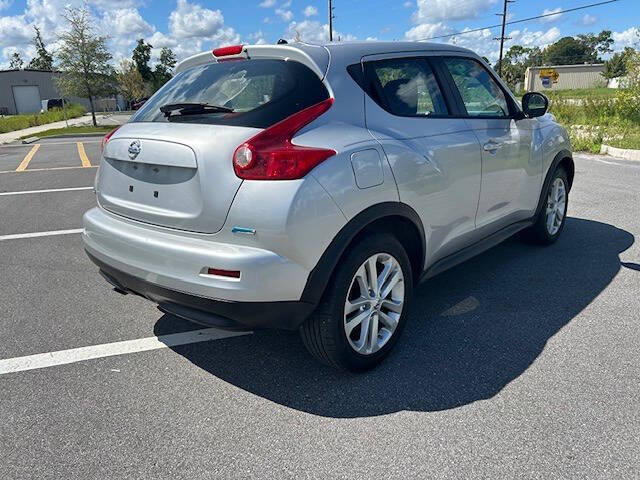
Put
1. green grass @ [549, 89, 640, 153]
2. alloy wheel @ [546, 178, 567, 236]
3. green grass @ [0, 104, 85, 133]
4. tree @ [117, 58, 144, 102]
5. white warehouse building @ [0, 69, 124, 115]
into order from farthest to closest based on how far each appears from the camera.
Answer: white warehouse building @ [0, 69, 124, 115] < tree @ [117, 58, 144, 102] < green grass @ [0, 104, 85, 133] < green grass @ [549, 89, 640, 153] < alloy wheel @ [546, 178, 567, 236]

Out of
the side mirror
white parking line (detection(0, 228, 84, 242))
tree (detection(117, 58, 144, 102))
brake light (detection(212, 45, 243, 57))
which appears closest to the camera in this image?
brake light (detection(212, 45, 243, 57))

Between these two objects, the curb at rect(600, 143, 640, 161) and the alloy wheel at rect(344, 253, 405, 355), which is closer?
the alloy wheel at rect(344, 253, 405, 355)

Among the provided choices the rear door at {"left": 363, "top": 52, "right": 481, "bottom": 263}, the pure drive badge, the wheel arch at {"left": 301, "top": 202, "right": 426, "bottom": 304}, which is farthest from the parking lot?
the pure drive badge

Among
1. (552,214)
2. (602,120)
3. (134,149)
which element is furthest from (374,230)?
(602,120)

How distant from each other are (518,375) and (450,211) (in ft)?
3.48

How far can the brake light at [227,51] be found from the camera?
294cm

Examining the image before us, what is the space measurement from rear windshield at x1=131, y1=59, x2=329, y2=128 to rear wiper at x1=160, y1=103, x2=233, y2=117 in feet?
0.07

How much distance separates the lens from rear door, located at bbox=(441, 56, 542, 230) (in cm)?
352

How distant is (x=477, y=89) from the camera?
3.74m

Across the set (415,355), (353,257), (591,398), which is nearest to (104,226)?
(353,257)

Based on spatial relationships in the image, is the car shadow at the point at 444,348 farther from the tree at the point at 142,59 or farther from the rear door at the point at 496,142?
the tree at the point at 142,59

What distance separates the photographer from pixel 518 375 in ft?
9.12

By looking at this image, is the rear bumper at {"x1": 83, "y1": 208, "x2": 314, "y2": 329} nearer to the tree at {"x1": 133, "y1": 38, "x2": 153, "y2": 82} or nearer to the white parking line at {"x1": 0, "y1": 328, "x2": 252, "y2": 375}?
the white parking line at {"x1": 0, "y1": 328, "x2": 252, "y2": 375}

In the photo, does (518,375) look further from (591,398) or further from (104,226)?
(104,226)
